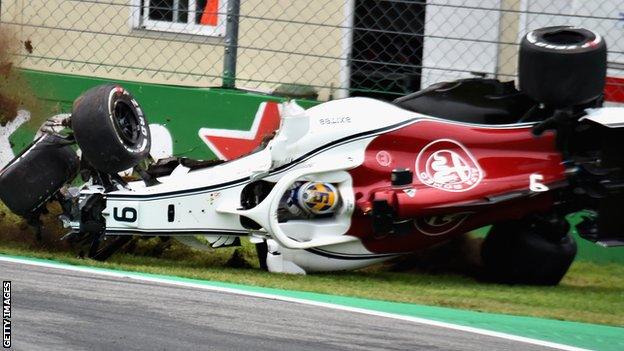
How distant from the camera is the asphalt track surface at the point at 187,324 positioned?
17.3 ft

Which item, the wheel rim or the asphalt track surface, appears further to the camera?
the wheel rim

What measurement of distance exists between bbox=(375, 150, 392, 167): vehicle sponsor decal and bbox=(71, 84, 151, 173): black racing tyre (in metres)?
1.42

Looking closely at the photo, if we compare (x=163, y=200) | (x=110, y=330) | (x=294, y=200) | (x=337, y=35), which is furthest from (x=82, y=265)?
(x=337, y=35)

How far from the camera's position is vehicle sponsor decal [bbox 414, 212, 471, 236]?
7.76 metres

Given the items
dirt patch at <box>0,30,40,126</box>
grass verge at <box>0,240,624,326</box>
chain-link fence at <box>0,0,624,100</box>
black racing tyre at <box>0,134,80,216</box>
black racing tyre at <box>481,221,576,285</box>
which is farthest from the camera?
chain-link fence at <box>0,0,624,100</box>

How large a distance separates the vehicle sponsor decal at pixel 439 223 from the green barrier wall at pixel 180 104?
6.15 feet

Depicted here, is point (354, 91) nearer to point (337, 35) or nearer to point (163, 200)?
point (337, 35)

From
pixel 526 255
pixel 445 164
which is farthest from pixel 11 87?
pixel 526 255

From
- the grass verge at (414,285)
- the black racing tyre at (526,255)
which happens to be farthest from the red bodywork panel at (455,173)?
the grass verge at (414,285)

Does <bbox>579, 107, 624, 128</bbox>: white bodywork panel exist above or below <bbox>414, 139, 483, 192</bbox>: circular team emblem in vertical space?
above

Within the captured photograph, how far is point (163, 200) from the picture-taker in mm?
7766

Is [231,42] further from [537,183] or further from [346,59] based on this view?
[537,183]

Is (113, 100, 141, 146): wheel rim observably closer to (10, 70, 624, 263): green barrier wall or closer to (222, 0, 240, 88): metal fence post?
(10, 70, 624, 263): green barrier wall

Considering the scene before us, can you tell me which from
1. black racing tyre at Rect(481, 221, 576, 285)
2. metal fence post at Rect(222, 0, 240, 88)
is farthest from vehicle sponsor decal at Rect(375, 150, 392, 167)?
metal fence post at Rect(222, 0, 240, 88)
